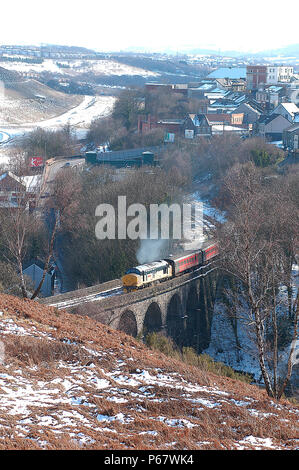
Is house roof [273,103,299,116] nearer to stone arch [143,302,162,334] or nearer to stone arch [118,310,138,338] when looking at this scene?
stone arch [143,302,162,334]

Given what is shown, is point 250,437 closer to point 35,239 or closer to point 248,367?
point 248,367

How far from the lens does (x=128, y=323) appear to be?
1680 cm

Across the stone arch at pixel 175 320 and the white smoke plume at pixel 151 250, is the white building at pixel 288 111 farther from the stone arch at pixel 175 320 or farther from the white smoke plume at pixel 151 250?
the stone arch at pixel 175 320

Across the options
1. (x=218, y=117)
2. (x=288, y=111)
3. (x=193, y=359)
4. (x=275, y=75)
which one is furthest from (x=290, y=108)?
(x=193, y=359)

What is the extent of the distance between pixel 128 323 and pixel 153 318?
1739 mm

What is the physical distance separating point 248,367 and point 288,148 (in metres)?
19.9

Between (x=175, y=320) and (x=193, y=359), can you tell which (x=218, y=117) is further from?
(x=193, y=359)

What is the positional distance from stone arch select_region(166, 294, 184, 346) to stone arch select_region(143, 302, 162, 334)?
498 mm

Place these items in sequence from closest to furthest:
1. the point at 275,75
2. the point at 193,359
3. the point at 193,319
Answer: the point at 193,359 < the point at 193,319 < the point at 275,75

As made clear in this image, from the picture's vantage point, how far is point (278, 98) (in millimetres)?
47094

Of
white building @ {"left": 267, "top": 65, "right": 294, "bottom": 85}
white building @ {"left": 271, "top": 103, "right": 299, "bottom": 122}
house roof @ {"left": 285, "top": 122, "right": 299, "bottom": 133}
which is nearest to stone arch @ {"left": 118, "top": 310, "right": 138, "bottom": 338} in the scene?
house roof @ {"left": 285, "top": 122, "right": 299, "bottom": 133}
